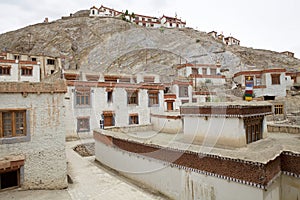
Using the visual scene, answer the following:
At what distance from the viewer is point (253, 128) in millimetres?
10461

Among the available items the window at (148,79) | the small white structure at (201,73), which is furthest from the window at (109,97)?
the small white structure at (201,73)

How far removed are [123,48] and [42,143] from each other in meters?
62.4

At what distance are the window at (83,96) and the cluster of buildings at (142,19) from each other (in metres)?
74.2

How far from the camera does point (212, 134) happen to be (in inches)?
399

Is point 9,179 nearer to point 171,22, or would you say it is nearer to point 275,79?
point 275,79

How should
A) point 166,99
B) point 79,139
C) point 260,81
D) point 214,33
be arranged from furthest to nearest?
point 214,33
point 260,81
point 166,99
point 79,139

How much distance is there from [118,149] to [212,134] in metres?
6.02

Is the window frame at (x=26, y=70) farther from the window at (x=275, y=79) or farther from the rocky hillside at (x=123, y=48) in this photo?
the window at (x=275, y=79)

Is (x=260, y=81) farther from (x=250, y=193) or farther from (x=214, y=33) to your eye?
(x=214, y=33)

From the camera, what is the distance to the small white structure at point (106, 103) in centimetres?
2303

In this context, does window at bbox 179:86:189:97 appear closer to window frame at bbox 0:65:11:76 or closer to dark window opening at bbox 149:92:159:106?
dark window opening at bbox 149:92:159:106

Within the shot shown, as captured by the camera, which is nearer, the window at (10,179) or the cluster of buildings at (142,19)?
the window at (10,179)

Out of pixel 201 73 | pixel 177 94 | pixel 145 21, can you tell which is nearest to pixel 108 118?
pixel 177 94

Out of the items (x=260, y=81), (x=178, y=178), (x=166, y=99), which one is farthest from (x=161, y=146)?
(x=260, y=81)
